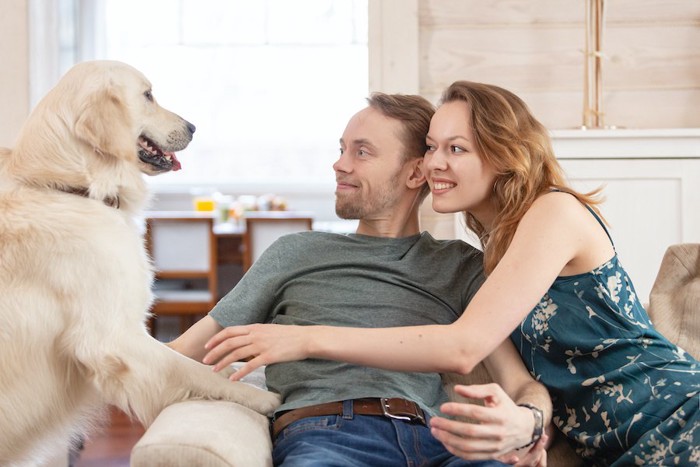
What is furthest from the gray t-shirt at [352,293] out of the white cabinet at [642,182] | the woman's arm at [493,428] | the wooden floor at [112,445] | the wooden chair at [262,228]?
the wooden chair at [262,228]

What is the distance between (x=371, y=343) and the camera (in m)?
1.46

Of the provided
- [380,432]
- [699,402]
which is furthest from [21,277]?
[699,402]

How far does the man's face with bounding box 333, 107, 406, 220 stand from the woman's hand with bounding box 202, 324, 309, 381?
0.51 m

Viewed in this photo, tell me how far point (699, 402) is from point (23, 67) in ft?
8.31

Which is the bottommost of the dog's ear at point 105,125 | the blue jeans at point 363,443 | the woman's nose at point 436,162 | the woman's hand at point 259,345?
the blue jeans at point 363,443

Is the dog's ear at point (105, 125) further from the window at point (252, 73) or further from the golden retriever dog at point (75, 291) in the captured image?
the window at point (252, 73)

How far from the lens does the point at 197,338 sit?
177 cm

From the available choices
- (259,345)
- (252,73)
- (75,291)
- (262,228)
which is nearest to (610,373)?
(259,345)

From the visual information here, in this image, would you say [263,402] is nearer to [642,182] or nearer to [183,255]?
[642,182]

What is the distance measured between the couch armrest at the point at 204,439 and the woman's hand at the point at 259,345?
0.09 m

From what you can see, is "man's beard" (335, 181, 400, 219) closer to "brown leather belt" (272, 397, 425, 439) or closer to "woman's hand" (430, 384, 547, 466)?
"brown leather belt" (272, 397, 425, 439)

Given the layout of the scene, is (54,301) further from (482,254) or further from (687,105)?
(687,105)

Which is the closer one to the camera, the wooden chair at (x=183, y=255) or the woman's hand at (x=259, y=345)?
the woman's hand at (x=259, y=345)

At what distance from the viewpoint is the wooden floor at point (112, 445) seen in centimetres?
338
